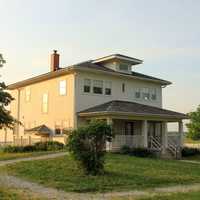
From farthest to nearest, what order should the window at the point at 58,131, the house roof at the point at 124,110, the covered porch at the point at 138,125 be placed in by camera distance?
the window at the point at 58,131 → the covered porch at the point at 138,125 → the house roof at the point at 124,110

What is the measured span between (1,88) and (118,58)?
56.5ft

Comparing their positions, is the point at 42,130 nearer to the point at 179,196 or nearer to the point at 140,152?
the point at 140,152

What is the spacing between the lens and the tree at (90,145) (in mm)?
16391

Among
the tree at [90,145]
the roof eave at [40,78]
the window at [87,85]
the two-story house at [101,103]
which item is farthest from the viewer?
the window at [87,85]

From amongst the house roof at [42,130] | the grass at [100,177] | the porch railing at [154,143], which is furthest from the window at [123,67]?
the grass at [100,177]

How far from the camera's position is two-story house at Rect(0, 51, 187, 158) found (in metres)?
29.7

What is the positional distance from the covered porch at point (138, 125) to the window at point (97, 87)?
123 cm

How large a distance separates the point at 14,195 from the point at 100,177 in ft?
15.6

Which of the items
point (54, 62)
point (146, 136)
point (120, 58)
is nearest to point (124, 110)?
point (146, 136)

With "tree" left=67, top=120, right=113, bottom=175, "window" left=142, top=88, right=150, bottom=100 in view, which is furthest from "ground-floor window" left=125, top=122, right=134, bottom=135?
"tree" left=67, top=120, right=113, bottom=175

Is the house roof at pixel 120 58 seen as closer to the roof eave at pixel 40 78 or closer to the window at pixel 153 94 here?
the window at pixel 153 94

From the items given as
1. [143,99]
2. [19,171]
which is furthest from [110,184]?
[143,99]

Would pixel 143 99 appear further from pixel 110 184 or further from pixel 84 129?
pixel 110 184

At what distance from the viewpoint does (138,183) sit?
47.6 feet
